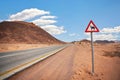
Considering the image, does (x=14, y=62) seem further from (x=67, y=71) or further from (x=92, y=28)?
(x=92, y=28)

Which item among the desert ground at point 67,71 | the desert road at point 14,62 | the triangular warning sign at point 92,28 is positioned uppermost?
the triangular warning sign at point 92,28

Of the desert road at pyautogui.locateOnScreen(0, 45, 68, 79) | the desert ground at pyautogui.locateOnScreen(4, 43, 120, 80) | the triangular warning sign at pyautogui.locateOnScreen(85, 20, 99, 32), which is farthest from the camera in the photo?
the desert road at pyautogui.locateOnScreen(0, 45, 68, 79)

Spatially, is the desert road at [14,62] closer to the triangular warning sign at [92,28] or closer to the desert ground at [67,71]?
the desert ground at [67,71]

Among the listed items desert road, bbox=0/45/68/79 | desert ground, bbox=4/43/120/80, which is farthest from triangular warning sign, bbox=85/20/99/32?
desert road, bbox=0/45/68/79

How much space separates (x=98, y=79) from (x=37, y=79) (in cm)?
343

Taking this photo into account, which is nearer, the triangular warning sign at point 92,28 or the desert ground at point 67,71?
the desert ground at point 67,71

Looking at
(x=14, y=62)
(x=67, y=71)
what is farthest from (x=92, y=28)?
(x=14, y=62)

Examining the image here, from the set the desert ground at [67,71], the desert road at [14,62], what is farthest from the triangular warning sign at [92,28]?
the desert road at [14,62]

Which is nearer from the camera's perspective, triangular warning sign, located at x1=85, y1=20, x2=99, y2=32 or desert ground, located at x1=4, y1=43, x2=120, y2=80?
desert ground, located at x1=4, y1=43, x2=120, y2=80

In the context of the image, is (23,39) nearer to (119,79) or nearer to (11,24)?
(11,24)

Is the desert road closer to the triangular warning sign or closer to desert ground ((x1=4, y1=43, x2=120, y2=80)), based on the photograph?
desert ground ((x1=4, y1=43, x2=120, y2=80))

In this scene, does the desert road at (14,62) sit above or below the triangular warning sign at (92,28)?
below

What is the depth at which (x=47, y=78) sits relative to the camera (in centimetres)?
997

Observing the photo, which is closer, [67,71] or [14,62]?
[67,71]
